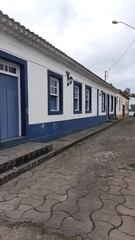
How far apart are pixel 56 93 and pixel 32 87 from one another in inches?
90.1

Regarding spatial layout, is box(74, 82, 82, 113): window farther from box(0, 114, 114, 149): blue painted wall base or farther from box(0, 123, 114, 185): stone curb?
box(0, 123, 114, 185): stone curb

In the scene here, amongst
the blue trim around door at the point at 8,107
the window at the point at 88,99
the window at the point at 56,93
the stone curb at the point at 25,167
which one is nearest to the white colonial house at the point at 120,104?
the window at the point at 88,99

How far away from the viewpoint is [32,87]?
6730 mm

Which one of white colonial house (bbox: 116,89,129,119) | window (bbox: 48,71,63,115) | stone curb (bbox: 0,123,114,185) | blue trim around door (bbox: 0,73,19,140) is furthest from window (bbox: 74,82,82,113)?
white colonial house (bbox: 116,89,129,119)

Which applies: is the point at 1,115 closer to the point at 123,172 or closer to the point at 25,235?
the point at 123,172

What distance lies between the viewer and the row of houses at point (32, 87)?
563cm

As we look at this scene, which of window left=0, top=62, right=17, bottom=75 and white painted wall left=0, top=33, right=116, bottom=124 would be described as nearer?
window left=0, top=62, right=17, bottom=75

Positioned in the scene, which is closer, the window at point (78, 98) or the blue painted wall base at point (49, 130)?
the blue painted wall base at point (49, 130)

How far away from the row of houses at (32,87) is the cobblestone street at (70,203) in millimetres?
1790

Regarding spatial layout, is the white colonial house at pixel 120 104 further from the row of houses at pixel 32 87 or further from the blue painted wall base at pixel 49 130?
the row of houses at pixel 32 87

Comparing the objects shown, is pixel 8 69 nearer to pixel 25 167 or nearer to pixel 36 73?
pixel 36 73

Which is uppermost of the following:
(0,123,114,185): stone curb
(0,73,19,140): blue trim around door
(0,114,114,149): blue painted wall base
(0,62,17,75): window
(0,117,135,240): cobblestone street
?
(0,62,17,75): window

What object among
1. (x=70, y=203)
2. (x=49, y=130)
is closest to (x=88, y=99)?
(x=49, y=130)

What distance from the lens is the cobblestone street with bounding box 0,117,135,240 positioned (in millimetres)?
2365
